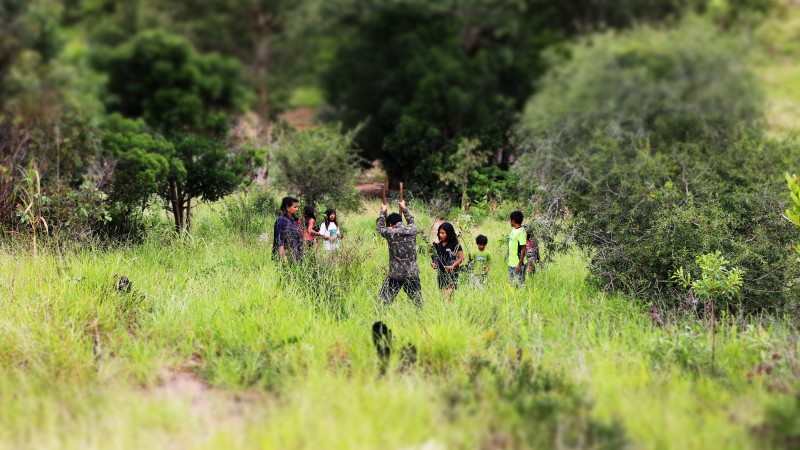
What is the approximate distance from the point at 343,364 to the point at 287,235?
3.05m

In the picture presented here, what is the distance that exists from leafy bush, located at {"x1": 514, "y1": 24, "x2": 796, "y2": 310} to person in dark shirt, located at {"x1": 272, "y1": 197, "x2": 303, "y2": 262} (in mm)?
3667

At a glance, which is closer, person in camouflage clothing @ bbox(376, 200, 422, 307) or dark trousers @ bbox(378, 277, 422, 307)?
person in camouflage clothing @ bbox(376, 200, 422, 307)

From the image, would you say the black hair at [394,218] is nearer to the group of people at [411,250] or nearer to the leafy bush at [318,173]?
the group of people at [411,250]

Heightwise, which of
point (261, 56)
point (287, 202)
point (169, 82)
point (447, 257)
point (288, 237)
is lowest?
point (447, 257)

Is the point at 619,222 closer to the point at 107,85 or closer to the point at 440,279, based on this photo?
the point at 440,279

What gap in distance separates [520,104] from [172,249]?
20.5 m

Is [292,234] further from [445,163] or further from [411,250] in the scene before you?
[445,163]

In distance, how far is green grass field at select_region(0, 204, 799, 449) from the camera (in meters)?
5.17

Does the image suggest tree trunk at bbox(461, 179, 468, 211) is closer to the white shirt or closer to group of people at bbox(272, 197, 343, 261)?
the white shirt

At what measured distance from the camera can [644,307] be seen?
8.67m

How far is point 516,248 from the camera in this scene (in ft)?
30.5

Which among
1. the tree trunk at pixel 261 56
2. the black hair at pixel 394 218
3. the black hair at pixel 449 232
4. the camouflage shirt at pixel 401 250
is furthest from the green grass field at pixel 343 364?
the tree trunk at pixel 261 56

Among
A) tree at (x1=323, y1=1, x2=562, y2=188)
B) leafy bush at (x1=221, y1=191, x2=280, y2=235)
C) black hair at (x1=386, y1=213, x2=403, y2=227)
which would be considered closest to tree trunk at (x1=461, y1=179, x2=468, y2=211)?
tree at (x1=323, y1=1, x2=562, y2=188)

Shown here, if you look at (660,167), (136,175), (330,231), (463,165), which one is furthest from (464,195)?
Answer: (136,175)
